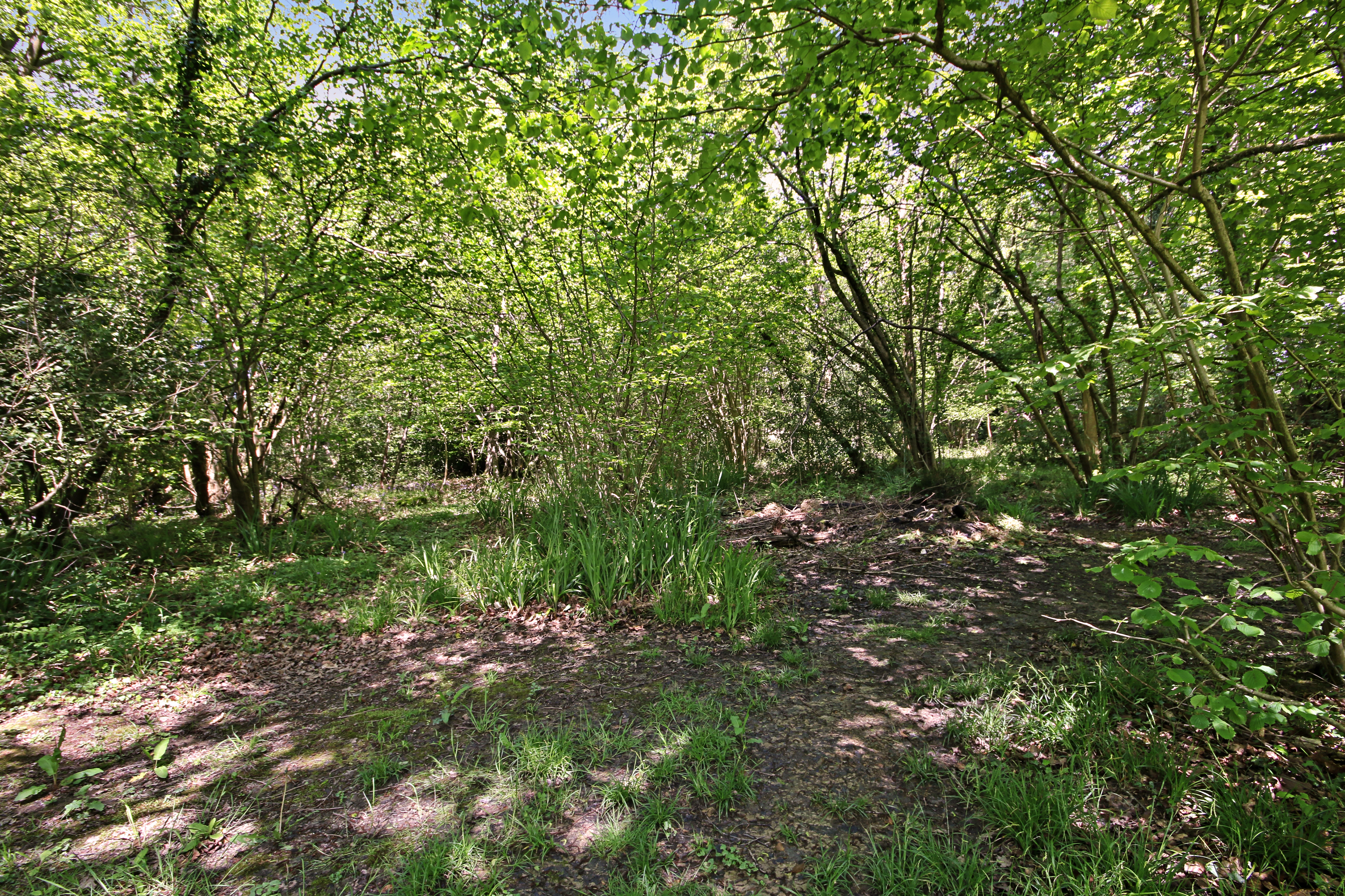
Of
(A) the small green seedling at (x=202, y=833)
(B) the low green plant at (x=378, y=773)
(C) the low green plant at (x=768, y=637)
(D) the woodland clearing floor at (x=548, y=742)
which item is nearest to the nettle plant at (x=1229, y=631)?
(D) the woodland clearing floor at (x=548, y=742)

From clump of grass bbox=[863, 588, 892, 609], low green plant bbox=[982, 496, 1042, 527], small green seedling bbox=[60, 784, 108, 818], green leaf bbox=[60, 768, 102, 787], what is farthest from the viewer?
low green plant bbox=[982, 496, 1042, 527]

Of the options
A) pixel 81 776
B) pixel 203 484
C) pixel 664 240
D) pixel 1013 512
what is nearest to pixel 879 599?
pixel 1013 512

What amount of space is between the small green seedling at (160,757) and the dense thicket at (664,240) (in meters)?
2.38

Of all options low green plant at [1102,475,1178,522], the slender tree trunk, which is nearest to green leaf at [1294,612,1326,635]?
low green plant at [1102,475,1178,522]

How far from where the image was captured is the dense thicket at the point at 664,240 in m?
2.28

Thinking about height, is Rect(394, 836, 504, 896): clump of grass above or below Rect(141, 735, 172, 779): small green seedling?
below

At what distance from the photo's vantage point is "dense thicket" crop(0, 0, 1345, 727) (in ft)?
7.48

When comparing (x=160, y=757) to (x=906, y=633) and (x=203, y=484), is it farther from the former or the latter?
(x=203, y=484)

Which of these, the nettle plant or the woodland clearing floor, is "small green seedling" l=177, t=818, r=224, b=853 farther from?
the nettle plant

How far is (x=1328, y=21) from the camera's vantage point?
2562 millimetres

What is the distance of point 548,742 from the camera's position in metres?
2.51

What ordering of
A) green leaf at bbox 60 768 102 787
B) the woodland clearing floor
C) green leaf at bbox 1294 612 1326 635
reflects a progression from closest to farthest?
1. green leaf at bbox 1294 612 1326 635
2. the woodland clearing floor
3. green leaf at bbox 60 768 102 787

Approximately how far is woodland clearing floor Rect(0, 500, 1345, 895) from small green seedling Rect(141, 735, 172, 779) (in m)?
0.03

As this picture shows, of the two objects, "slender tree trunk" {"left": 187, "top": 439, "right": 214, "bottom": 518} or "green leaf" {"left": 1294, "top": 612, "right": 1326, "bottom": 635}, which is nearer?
"green leaf" {"left": 1294, "top": 612, "right": 1326, "bottom": 635}
